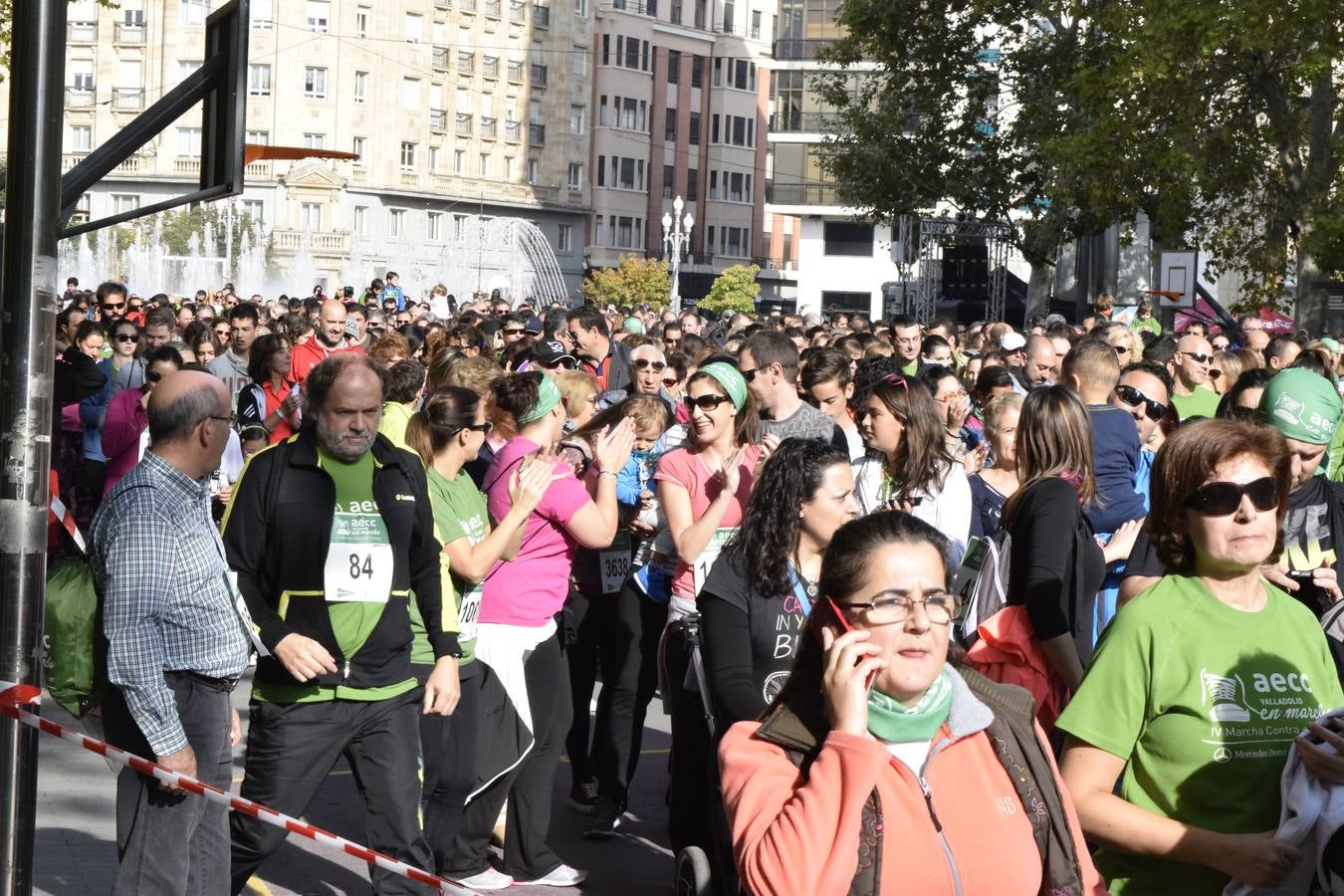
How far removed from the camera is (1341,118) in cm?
2353

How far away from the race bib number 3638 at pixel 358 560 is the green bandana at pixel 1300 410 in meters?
2.69

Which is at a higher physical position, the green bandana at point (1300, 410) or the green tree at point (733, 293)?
the green tree at point (733, 293)

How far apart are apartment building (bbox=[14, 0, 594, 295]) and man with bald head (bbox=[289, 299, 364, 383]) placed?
2758 inches

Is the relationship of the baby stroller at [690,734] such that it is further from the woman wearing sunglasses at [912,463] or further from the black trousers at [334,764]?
the woman wearing sunglasses at [912,463]

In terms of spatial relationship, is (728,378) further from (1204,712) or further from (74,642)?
(1204,712)

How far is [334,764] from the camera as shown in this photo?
19.2 feet

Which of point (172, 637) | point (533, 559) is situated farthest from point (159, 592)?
point (533, 559)

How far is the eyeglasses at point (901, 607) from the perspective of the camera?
3.49m

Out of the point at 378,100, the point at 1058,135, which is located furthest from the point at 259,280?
the point at 1058,135

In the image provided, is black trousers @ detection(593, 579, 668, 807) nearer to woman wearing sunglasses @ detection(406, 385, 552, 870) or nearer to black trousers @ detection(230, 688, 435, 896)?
woman wearing sunglasses @ detection(406, 385, 552, 870)

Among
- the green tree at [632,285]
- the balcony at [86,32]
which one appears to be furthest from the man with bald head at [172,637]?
the balcony at [86,32]

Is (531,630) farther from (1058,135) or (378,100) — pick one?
(378,100)

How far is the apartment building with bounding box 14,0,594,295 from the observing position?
86625mm

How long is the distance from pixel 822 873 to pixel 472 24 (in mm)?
93391
